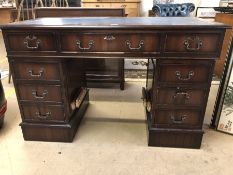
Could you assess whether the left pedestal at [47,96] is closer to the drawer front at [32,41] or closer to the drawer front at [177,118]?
the drawer front at [32,41]

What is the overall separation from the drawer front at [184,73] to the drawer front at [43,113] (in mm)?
722

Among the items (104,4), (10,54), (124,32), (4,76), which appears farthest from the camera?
(104,4)

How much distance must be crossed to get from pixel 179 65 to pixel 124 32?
1.27ft

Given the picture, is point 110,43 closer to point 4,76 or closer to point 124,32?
point 124,32

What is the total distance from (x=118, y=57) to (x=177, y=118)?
582 millimetres

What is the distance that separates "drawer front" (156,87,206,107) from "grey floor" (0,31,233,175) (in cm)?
36

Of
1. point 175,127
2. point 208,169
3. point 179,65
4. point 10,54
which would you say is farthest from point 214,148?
point 10,54

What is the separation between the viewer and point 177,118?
1404mm

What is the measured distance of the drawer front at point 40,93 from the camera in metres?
1.37

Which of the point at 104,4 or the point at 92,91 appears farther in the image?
the point at 104,4

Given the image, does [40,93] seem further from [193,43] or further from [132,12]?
[132,12]

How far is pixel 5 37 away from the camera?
1242 mm

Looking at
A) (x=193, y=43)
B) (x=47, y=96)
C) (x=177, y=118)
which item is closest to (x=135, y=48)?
(x=193, y=43)

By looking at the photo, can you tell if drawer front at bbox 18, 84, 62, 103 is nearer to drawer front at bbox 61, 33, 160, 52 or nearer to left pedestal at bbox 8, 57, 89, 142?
left pedestal at bbox 8, 57, 89, 142
